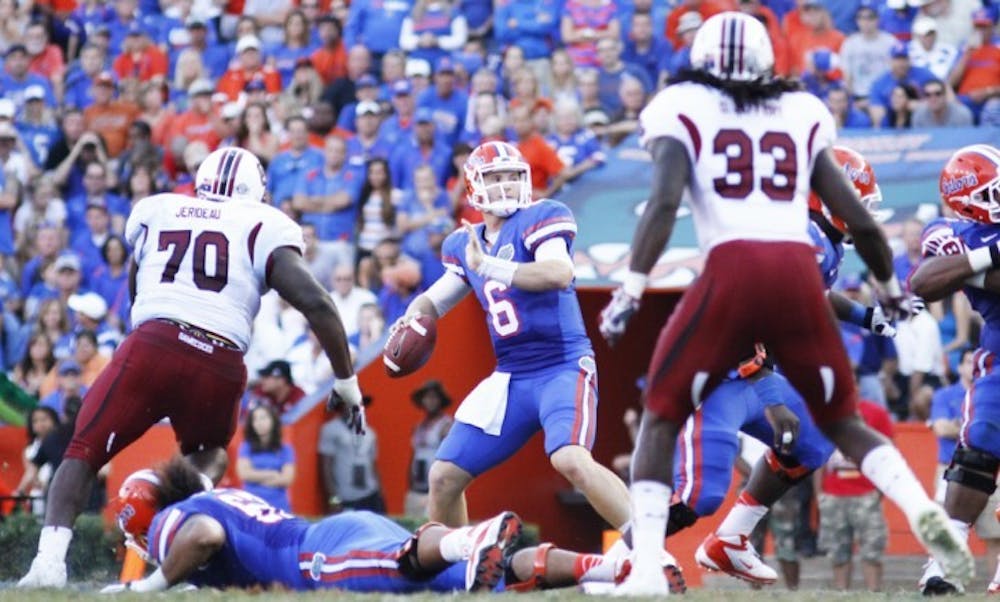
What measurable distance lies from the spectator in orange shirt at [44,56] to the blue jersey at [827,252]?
1239 cm

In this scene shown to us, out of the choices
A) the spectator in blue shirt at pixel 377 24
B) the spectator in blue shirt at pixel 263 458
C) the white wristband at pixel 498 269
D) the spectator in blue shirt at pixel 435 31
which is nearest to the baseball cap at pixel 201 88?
the spectator in blue shirt at pixel 377 24

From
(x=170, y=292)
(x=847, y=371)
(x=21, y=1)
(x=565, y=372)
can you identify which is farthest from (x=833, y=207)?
(x=21, y=1)

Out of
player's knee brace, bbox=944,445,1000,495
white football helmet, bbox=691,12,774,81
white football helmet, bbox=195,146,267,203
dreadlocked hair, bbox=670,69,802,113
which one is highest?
white football helmet, bbox=691,12,774,81

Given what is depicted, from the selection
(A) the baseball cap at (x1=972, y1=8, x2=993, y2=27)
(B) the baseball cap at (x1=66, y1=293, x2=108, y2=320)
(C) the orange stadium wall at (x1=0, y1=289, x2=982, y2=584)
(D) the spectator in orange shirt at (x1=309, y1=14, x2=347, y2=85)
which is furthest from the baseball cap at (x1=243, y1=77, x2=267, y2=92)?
(A) the baseball cap at (x1=972, y1=8, x2=993, y2=27)

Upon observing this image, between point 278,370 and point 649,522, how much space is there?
7368mm

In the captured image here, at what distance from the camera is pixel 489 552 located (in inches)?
272

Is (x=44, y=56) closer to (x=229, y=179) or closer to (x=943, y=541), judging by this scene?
(x=229, y=179)

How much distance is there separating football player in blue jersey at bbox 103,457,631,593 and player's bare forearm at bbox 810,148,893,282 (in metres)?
1.45

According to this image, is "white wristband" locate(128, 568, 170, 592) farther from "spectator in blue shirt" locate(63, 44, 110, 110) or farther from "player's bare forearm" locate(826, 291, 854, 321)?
"spectator in blue shirt" locate(63, 44, 110, 110)

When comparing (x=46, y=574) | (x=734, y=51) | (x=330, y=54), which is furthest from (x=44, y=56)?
(x=734, y=51)

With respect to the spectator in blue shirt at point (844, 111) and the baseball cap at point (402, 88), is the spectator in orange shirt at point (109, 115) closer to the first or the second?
the baseball cap at point (402, 88)

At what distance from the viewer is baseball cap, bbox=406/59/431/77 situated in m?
16.6

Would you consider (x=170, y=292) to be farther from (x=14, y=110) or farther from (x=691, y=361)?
(x=14, y=110)

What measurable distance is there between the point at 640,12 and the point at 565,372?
8.42 meters
